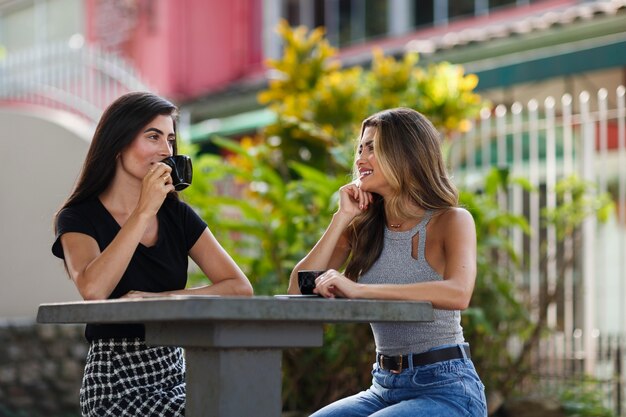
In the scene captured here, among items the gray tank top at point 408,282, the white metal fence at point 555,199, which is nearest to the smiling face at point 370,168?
the gray tank top at point 408,282

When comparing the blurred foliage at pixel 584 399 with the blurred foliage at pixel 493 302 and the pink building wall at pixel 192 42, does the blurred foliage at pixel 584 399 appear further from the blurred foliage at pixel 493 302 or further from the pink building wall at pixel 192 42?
the pink building wall at pixel 192 42

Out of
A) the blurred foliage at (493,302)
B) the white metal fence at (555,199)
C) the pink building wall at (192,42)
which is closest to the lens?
the blurred foliage at (493,302)

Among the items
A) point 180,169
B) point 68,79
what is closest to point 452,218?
point 180,169

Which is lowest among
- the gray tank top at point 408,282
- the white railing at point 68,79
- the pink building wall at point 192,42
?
the gray tank top at point 408,282

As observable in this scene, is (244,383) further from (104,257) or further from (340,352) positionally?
(340,352)

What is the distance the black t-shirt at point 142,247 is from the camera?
11.3ft

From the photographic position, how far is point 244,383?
9.41 feet

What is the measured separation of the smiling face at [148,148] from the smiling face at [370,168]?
594 mm

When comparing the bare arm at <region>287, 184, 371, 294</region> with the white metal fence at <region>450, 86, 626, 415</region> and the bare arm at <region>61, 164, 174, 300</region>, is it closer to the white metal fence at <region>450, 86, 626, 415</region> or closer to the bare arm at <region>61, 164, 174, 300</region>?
the bare arm at <region>61, 164, 174, 300</region>

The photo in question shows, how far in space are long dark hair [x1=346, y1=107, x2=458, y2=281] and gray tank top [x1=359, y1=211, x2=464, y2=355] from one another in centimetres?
5

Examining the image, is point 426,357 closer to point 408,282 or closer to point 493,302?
point 408,282

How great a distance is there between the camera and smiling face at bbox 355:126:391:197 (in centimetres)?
349

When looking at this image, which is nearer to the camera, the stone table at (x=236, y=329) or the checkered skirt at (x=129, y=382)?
the stone table at (x=236, y=329)

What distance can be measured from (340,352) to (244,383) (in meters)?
3.29
